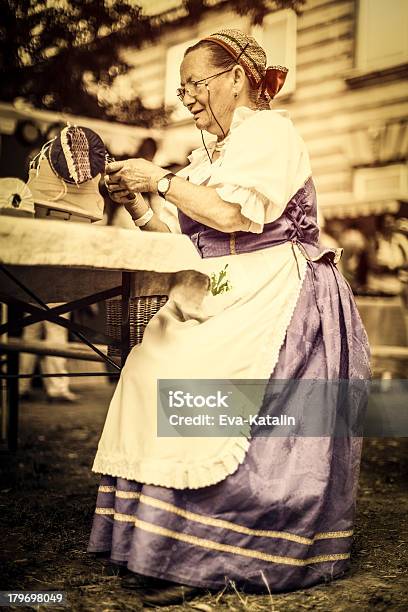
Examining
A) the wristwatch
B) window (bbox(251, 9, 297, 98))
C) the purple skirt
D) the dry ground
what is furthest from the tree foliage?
the purple skirt

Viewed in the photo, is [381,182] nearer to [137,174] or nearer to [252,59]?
[252,59]

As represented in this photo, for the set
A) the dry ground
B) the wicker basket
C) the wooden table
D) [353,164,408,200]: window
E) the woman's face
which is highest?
[353,164,408,200]: window

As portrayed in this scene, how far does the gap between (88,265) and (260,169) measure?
1.71 ft

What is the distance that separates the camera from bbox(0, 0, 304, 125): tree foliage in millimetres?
3969

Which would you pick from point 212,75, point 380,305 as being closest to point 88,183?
point 212,75

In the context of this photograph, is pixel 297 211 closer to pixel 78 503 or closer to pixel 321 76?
pixel 78 503

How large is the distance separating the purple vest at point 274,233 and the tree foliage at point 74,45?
→ 7.85 feet

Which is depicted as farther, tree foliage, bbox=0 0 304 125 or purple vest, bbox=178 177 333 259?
tree foliage, bbox=0 0 304 125

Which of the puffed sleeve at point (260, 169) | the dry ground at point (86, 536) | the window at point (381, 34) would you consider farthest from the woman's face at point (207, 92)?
the window at point (381, 34)

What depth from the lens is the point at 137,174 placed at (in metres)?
1.97

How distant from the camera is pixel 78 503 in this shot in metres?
2.87

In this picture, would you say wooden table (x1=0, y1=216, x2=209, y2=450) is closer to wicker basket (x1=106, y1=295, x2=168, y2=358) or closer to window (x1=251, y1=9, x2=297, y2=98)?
wicker basket (x1=106, y1=295, x2=168, y2=358)

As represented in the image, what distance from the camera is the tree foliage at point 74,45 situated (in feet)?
13.0

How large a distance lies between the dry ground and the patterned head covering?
141 centimetres
